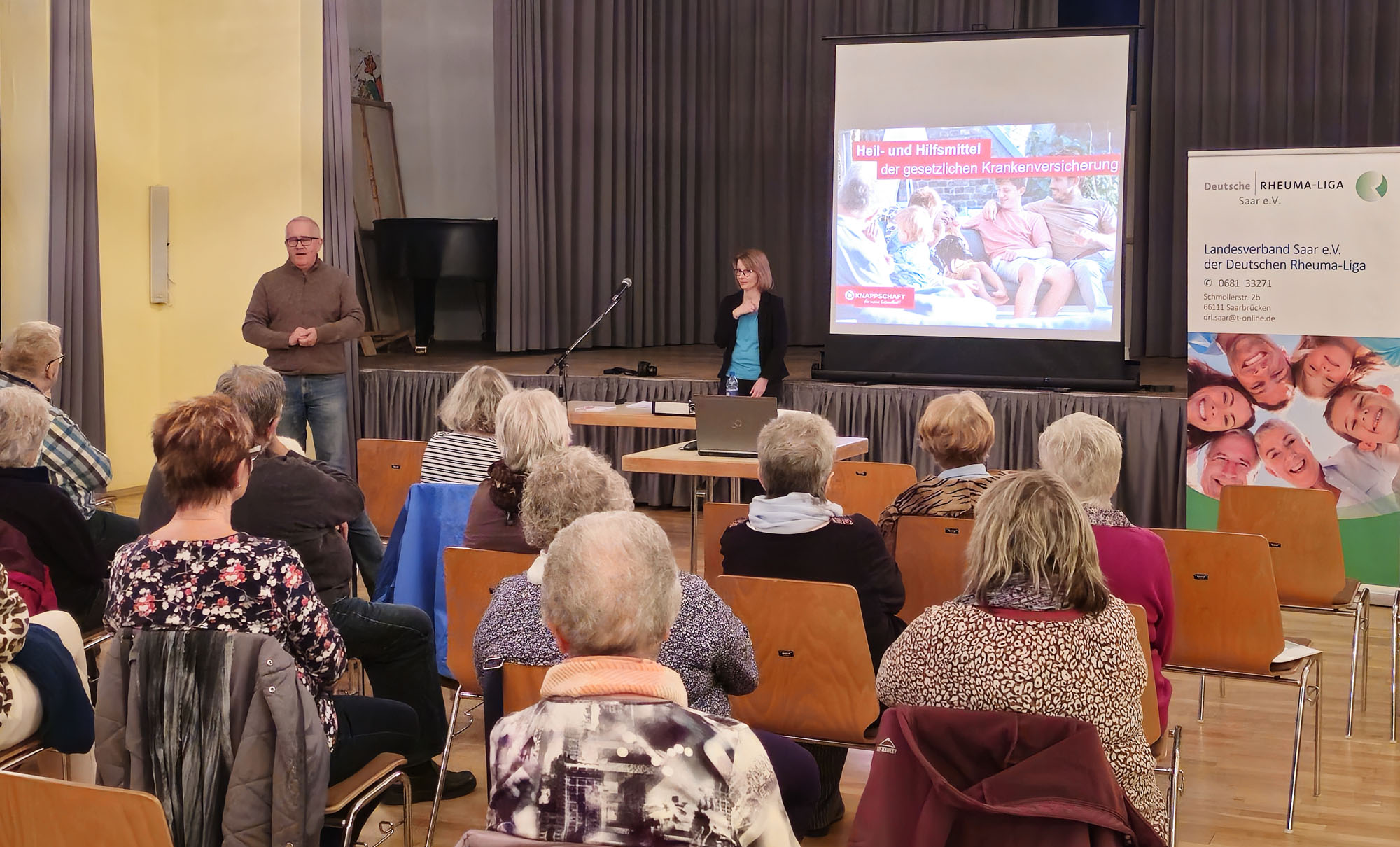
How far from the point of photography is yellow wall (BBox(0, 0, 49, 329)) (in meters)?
6.44

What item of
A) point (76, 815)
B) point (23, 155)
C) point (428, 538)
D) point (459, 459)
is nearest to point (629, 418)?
point (459, 459)

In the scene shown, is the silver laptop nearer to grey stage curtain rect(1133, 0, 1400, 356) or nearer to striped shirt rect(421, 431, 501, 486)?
striped shirt rect(421, 431, 501, 486)

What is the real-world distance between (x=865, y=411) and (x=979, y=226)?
3.93 ft

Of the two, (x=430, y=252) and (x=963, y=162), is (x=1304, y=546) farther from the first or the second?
(x=430, y=252)

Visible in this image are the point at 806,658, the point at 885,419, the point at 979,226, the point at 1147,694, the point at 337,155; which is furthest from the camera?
the point at 337,155

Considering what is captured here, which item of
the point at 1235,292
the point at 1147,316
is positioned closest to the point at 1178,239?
the point at 1147,316

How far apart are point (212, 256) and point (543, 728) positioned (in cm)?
663

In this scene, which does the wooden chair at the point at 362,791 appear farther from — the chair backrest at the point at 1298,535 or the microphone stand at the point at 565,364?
the microphone stand at the point at 565,364

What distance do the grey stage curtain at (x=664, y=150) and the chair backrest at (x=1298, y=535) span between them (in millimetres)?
5304

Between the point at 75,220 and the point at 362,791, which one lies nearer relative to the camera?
the point at 362,791

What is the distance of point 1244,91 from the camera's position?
9.10 meters

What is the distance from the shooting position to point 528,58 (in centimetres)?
905

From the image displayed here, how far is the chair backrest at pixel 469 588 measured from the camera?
9.10 feet

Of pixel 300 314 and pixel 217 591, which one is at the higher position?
pixel 300 314
